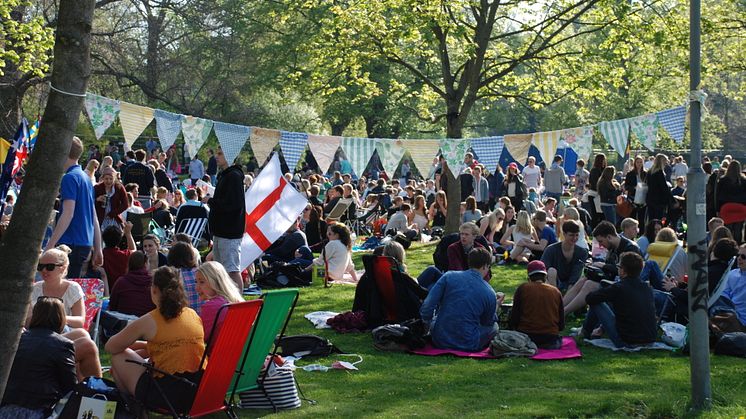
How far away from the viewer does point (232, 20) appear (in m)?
37.8

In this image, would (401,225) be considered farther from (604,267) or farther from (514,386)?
(514,386)

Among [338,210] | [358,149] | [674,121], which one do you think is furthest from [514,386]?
[338,210]

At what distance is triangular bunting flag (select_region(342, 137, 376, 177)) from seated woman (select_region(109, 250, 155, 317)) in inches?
359

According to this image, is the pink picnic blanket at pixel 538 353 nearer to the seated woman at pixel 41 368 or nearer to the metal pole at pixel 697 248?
the metal pole at pixel 697 248

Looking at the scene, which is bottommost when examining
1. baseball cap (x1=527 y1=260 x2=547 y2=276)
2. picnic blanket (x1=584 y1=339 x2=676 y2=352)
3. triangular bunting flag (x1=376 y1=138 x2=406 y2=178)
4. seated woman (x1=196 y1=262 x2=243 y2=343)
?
picnic blanket (x1=584 y1=339 x2=676 y2=352)

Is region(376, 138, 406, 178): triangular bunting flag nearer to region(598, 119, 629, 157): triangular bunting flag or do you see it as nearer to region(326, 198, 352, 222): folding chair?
region(326, 198, 352, 222): folding chair

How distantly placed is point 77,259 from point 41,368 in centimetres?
345

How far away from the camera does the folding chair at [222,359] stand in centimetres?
664

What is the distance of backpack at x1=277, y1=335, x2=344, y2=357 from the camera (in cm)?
945

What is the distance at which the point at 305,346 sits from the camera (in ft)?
31.3

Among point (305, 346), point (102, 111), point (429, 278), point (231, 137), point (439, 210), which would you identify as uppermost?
point (102, 111)

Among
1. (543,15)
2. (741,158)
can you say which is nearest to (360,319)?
(543,15)

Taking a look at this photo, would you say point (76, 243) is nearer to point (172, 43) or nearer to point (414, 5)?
point (414, 5)

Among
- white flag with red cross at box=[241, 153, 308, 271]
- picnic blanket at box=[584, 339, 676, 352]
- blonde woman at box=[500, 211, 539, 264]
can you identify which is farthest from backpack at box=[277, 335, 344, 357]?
blonde woman at box=[500, 211, 539, 264]
